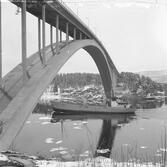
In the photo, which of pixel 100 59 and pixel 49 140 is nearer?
pixel 49 140

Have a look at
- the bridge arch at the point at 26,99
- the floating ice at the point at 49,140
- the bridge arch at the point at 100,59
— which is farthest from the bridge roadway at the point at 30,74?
the floating ice at the point at 49,140

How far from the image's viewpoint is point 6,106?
10797mm

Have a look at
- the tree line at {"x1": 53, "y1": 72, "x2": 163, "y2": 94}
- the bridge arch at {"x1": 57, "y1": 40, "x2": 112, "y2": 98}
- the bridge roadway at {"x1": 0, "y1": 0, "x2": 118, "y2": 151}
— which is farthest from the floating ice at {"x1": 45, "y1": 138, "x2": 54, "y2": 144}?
the tree line at {"x1": 53, "y1": 72, "x2": 163, "y2": 94}

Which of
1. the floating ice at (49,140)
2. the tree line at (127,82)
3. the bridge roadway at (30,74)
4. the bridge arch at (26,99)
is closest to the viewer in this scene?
the bridge arch at (26,99)

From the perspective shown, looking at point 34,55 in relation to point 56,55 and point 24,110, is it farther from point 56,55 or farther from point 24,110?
point 24,110

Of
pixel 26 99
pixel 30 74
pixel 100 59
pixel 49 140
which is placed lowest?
pixel 49 140

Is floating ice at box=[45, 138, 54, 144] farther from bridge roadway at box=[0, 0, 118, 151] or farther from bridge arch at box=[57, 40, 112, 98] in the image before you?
bridge arch at box=[57, 40, 112, 98]

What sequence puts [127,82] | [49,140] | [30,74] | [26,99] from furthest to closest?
1. [127,82]
2. [49,140]
3. [30,74]
4. [26,99]

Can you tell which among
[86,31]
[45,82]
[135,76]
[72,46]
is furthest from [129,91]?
[45,82]

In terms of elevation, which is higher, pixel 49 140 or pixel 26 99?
pixel 26 99

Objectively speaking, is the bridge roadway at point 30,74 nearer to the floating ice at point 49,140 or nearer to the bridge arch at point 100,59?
the bridge arch at point 100,59

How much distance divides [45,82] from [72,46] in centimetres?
686

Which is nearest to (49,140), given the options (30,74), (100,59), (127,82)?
(30,74)

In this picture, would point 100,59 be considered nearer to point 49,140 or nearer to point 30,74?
point 49,140
